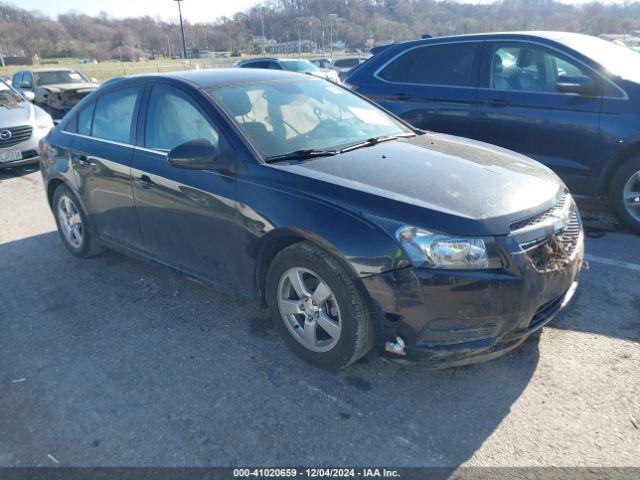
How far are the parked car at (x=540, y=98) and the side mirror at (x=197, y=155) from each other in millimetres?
3355


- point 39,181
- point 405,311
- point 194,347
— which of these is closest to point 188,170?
point 194,347

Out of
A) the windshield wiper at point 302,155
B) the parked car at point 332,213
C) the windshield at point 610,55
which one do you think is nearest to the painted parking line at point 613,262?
the parked car at point 332,213

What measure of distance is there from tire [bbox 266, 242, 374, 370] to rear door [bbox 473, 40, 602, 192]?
3320 millimetres

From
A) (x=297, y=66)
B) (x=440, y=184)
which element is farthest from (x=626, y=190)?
(x=297, y=66)

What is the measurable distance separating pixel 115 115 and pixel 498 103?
3.72 metres

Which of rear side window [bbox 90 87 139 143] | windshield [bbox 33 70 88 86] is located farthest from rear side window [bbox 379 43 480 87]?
windshield [bbox 33 70 88 86]

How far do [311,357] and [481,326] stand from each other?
3.27ft

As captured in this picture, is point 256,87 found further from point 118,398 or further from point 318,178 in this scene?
point 118,398

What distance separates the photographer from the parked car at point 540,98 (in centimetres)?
469

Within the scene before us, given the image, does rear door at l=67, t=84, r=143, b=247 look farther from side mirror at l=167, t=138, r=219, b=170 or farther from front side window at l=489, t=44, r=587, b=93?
front side window at l=489, t=44, r=587, b=93

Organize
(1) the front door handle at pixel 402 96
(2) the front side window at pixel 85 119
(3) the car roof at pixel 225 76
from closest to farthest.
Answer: (3) the car roof at pixel 225 76
(2) the front side window at pixel 85 119
(1) the front door handle at pixel 402 96

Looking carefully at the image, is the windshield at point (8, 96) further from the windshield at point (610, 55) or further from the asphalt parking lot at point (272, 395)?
the windshield at point (610, 55)

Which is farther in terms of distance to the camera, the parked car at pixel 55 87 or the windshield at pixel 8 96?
the parked car at pixel 55 87

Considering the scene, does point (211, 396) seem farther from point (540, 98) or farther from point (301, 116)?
point (540, 98)
